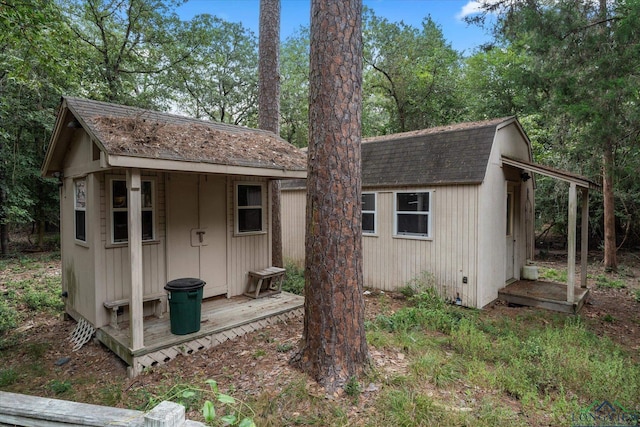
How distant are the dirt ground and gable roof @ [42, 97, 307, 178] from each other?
256cm

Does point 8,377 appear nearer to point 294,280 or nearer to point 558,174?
point 294,280

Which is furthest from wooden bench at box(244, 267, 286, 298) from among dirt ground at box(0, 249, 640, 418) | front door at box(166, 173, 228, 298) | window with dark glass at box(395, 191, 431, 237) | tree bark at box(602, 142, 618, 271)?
tree bark at box(602, 142, 618, 271)

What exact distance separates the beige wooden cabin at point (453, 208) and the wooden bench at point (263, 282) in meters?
2.68

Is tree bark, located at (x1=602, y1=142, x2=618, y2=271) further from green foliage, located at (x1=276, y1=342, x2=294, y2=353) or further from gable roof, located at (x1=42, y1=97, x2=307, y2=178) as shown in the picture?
green foliage, located at (x1=276, y1=342, x2=294, y2=353)

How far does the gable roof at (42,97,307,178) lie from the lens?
4.01 metres

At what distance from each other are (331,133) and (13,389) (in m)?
4.91

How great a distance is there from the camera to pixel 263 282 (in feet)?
23.0

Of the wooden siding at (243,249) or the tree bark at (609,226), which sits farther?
the tree bark at (609,226)

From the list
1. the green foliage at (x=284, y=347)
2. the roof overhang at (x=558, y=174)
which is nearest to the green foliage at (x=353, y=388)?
the green foliage at (x=284, y=347)

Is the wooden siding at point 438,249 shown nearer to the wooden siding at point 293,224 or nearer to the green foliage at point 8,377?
the wooden siding at point 293,224

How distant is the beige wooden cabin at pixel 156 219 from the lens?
14.0ft

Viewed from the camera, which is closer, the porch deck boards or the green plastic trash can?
the green plastic trash can

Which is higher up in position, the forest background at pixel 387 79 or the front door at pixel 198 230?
the forest background at pixel 387 79

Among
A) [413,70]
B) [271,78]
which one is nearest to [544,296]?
[271,78]
